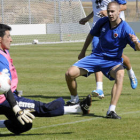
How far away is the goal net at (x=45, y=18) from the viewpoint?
102ft

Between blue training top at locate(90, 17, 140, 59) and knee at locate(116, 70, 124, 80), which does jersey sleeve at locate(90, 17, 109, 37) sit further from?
knee at locate(116, 70, 124, 80)

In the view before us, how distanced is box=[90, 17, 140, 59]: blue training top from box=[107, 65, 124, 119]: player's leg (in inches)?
9.5

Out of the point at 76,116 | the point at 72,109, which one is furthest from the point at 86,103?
Answer: the point at 76,116

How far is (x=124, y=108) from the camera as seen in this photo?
8938 millimetres

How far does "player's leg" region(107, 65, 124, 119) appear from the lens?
7999 millimetres

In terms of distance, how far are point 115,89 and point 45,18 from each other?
26.5m

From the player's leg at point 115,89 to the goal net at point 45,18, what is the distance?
73.2 ft

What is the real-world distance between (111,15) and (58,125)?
1920 millimetres

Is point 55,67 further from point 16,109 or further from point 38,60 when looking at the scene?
point 16,109

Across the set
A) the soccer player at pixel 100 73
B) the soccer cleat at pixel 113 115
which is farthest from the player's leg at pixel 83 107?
the soccer player at pixel 100 73

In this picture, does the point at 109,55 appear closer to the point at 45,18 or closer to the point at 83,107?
the point at 83,107

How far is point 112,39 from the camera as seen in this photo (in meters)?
8.21

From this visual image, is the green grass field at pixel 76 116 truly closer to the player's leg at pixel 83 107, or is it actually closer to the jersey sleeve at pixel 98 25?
the player's leg at pixel 83 107

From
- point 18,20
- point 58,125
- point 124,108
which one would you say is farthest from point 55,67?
point 18,20
